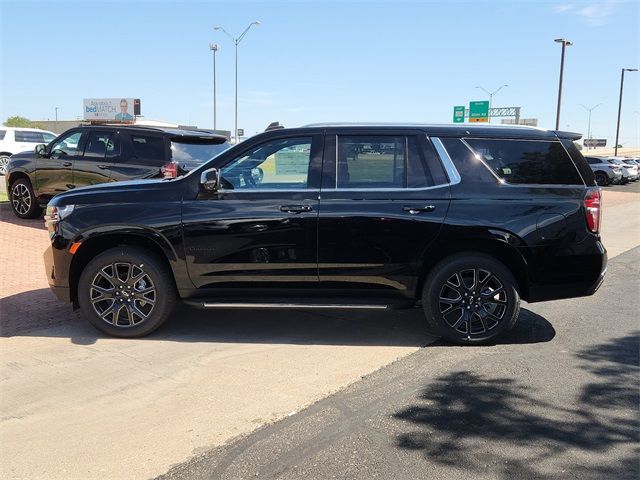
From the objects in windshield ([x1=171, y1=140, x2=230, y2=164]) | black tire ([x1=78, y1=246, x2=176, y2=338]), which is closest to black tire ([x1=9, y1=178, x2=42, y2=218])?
windshield ([x1=171, y1=140, x2=230, y2=164])

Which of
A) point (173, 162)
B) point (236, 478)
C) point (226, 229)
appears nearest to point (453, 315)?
point (226, 229)

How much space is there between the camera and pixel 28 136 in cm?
2239

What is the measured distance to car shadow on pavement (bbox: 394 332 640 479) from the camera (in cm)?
309

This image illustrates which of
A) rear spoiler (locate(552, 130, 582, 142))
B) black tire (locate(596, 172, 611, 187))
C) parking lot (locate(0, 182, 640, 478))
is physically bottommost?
parking lot (locate(0, 182, 640, 478))

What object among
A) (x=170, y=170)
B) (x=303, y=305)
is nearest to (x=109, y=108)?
(x=170, y=170)

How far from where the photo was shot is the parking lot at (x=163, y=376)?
3271mm

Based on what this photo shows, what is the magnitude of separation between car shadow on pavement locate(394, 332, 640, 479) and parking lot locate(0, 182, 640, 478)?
1.28ft

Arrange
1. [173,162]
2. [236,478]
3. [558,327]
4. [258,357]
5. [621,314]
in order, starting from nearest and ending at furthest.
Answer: [236,478]
[258,357]
[558,327]
[621,314]
[173,162]

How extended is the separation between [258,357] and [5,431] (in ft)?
6.32

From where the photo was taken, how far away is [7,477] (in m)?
2.98

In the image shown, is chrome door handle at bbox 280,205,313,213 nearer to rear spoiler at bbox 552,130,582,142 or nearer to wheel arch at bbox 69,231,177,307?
wheel arch at bbox 69,231,177,307

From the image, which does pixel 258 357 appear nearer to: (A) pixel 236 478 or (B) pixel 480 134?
(A) pixel 236 478

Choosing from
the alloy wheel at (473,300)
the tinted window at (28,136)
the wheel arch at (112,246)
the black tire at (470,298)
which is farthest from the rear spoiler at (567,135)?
the tinted window at (28,136)

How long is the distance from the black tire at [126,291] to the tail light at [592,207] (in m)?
3.80
